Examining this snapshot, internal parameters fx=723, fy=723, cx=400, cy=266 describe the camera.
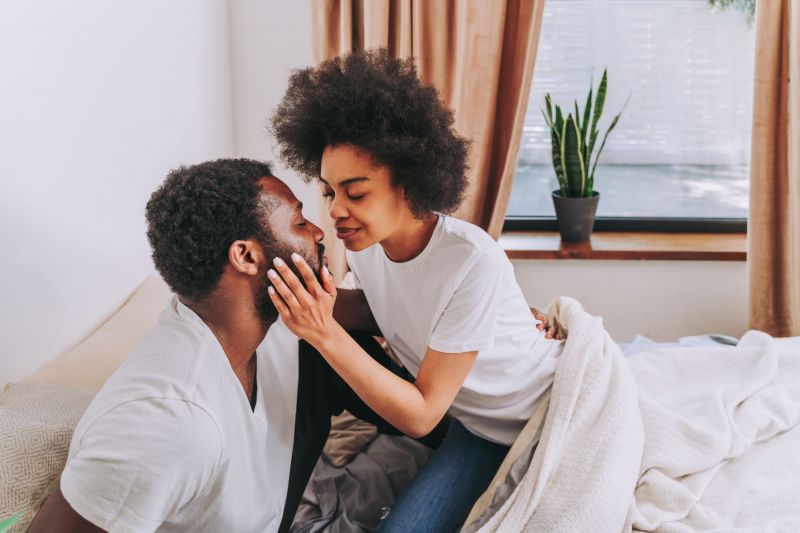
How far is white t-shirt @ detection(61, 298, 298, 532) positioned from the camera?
955mm

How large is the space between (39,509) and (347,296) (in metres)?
0.76

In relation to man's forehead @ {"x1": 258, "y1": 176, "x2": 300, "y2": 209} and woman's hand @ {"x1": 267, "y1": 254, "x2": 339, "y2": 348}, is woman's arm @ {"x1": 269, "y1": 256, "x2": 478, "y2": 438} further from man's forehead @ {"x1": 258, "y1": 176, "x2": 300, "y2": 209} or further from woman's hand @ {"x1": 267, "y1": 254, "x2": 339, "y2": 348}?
man's forehead @ {"x1": 258, "y1": 176, "x2": 300, "y2": 209}

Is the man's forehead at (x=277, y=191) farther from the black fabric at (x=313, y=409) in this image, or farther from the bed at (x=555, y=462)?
the bed at (x=555, y=462)

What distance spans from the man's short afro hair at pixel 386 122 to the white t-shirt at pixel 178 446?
Result: 1.39 ft

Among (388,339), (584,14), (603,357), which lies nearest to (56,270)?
(388,339)

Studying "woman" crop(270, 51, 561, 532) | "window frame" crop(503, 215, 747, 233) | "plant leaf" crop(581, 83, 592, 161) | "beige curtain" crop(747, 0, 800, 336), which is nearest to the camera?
"woman" crop(270, 51, 561, 532)

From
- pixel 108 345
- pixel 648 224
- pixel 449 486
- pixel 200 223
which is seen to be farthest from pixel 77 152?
pixel 648 224

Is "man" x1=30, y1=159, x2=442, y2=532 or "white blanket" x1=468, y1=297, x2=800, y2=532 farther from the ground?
"man" x1=30, y1=159, x2=442, y2=532

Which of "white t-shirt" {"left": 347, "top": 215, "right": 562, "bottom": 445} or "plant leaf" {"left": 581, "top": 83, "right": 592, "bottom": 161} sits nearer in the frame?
"white t-shirt" {"left": 347, "top": 215, "right": 562, "bottom": 445}

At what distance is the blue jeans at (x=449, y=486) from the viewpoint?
134 centimetres

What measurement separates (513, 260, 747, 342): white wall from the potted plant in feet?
0.46

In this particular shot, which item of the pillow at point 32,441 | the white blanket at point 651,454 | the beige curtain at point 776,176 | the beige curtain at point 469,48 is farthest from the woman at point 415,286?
the beige curtain at point 776,176

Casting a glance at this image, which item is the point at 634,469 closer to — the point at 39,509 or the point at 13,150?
the point at 39,509

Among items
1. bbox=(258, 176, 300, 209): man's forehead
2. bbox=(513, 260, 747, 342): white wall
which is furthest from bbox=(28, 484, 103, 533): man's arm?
bbox=(513, 260, 747, 342): white wall
